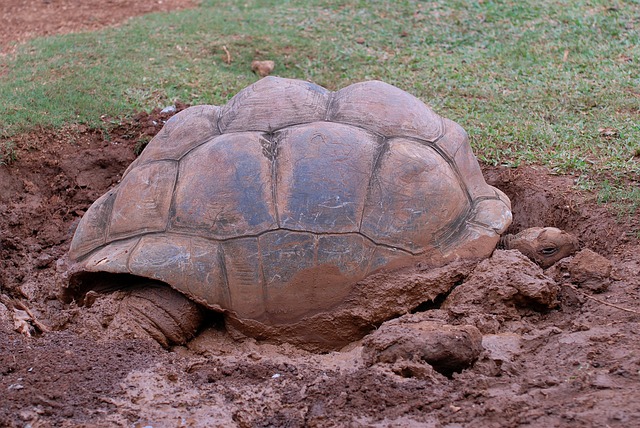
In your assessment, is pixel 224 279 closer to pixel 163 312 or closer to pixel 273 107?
pixel 163 312

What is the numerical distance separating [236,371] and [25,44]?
580cm

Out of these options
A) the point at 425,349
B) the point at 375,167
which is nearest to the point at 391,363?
the point at 425,349

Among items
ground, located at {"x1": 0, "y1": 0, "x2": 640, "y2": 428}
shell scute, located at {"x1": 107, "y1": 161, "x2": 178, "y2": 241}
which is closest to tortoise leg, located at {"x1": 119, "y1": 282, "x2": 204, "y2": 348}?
ground, located at {"x1": 0, "y1": 0, "x2": 640, "y2": 428}

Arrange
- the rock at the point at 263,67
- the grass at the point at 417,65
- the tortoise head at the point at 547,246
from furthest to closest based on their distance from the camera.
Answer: the rock at the point at 263,67, the grass at the point at 417,65, the tortoise head at the point at 547,246

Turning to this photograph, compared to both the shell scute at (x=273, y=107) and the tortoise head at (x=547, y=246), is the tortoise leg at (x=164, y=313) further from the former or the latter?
the tortoise head at (x=547, y=246)

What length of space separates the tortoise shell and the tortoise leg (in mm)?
129

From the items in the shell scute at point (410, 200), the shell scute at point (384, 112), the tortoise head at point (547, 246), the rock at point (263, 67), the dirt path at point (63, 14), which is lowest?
the dirt path at point (63, 14)

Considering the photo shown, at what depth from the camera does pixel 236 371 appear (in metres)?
3.27

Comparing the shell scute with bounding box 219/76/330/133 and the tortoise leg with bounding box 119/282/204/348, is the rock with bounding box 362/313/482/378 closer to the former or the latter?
the tortoise leg with bounding box 119/282/204/348

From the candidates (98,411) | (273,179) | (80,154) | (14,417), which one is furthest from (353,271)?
(80,154)

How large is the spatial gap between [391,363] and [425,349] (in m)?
0.16

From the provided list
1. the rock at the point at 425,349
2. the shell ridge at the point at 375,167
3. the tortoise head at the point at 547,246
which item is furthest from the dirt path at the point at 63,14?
the rock at the point at 425,349

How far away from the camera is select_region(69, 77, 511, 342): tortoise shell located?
11.9 ft

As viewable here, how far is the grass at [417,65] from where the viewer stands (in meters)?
5.58
